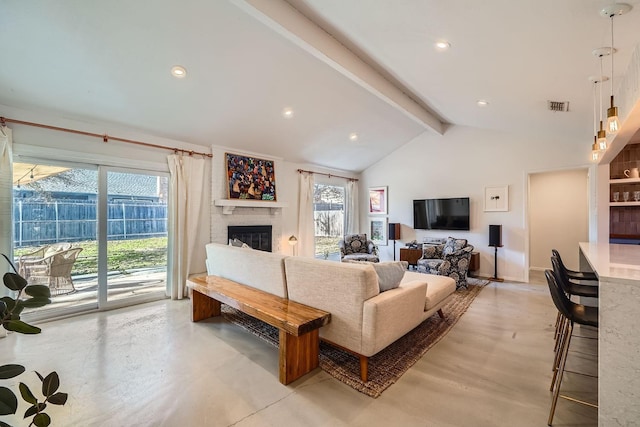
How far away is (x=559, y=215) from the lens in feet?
20.3

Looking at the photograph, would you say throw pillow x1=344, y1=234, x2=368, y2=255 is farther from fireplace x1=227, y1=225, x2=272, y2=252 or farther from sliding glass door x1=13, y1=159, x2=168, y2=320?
sliding glass door x1=13, y1=159, x2=168, y2=320

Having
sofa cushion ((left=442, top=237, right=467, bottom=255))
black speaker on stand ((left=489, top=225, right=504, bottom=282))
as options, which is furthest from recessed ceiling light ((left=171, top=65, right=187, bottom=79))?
black speaker on stand ((left=489, top=225, right=504, bottom=282))

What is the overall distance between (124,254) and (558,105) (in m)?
5.86

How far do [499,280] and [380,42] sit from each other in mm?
4837

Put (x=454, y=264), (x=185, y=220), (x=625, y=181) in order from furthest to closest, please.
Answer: (x=454, y=264), (x=185, y=220), (x=625, y=181)

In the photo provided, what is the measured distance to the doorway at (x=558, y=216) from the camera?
5.93 metres

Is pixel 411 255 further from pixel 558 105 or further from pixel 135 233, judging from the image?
pixel 135 233

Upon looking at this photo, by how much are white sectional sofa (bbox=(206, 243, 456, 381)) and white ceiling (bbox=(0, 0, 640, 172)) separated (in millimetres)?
2075

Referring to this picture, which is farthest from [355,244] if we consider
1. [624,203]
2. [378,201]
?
[624,203]

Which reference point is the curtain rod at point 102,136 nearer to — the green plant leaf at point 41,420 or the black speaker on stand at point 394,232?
the green plant leaf at point 41,420

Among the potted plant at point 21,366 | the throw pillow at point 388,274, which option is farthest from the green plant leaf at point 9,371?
the throw pillow at point 388,274

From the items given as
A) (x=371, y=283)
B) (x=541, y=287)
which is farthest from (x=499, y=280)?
(x=371, y=283)

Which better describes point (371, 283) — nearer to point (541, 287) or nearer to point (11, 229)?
point (11, 229)

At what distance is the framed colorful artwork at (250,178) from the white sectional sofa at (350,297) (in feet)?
7.31
